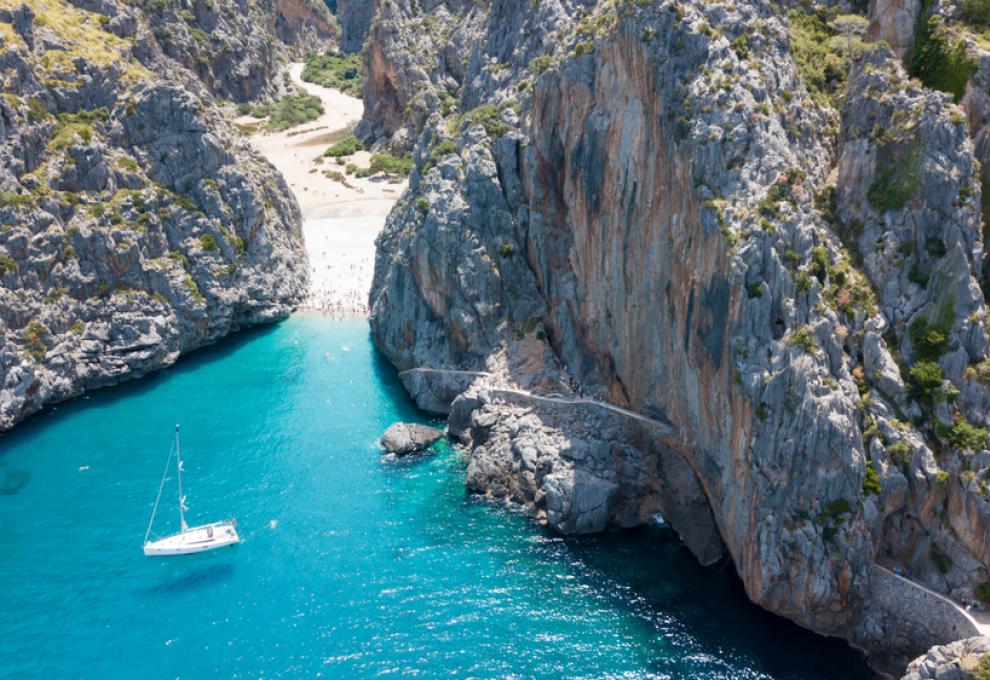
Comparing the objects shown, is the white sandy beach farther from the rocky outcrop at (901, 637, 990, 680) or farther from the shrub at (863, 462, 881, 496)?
the rocky outcrop at (901, 637, 990, 680)

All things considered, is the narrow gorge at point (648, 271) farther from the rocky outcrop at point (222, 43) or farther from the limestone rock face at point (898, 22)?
the rocky outcrop at point (222, 43)

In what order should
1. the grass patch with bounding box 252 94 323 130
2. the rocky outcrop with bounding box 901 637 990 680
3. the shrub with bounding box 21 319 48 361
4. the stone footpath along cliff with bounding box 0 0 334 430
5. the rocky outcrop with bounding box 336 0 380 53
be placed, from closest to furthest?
the rocky outcrop with bounding box 901 637 990 680 < the shrub with bounding box 21 319 48 361 < the stone footpath along cliff with bounding box 0 0 334 430 < the grass patch with bounding box 252 94 323 130 < the rocky outcrop with bounding box 336 0 380 53

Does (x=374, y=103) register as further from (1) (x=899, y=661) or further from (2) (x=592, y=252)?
(1) (x=899, y=661)

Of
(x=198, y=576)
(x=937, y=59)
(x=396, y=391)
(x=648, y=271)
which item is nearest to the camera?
(x=937, y=59)

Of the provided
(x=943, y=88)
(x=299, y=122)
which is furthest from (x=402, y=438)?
(x=299, y=122)

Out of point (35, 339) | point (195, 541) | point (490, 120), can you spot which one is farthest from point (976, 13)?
point (35, 339)

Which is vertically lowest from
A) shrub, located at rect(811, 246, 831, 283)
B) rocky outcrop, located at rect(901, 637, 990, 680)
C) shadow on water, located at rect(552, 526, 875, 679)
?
shadow on water, located at rect(552, 526, 875, 679)

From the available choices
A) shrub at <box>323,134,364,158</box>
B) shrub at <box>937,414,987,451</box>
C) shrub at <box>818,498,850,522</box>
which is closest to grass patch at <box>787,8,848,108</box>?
shrub at <box>937,414,987,451</box>

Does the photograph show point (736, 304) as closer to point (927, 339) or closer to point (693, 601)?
point (927, 339)
